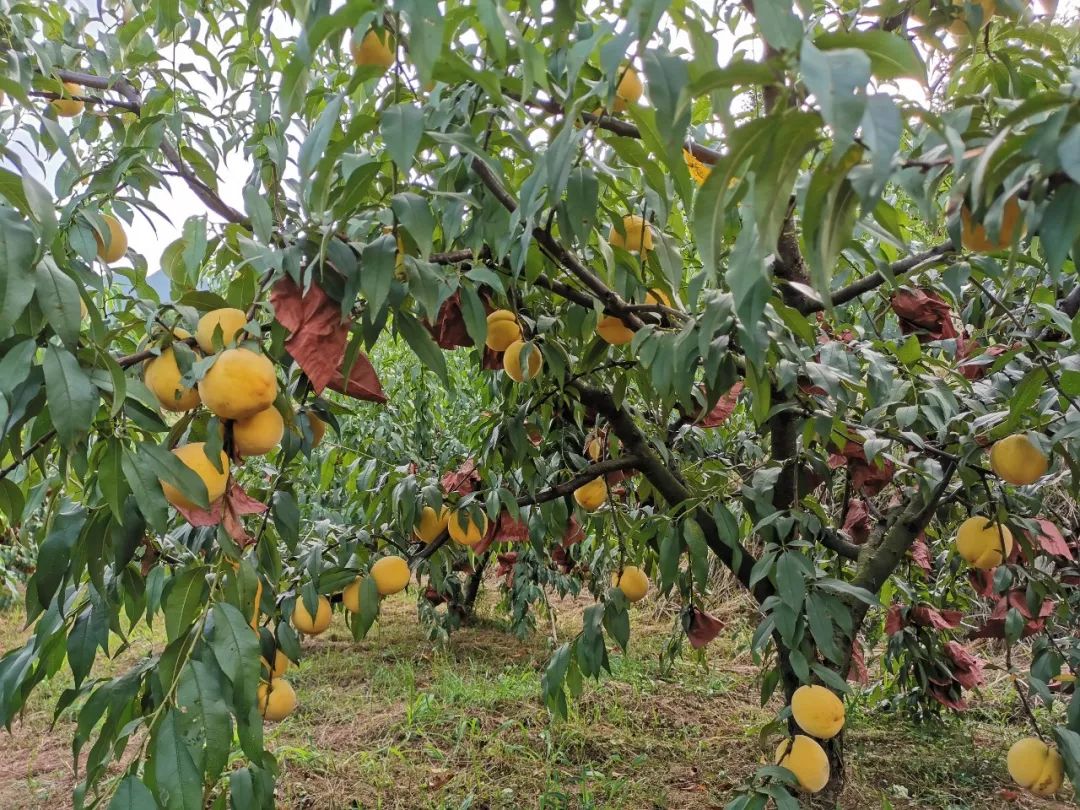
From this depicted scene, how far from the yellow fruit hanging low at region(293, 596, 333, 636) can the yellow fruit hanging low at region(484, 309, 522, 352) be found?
1.96 feet

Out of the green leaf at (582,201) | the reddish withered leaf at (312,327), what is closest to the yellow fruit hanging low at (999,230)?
the green leaf at (582,201)

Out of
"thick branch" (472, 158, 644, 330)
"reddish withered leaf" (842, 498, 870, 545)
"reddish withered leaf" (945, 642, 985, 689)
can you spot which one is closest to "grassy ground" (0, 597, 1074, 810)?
"reddish withered leaf" (945, 642, 985, 689)

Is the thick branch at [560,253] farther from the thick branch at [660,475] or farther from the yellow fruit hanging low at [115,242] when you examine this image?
the yellow fruit hanging low at [115,242]

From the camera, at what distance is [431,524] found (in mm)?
1760

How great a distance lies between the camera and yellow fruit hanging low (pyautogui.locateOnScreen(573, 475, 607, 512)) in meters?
1.85

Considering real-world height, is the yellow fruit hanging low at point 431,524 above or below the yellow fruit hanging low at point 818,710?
above

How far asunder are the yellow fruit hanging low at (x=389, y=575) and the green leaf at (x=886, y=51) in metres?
1.31

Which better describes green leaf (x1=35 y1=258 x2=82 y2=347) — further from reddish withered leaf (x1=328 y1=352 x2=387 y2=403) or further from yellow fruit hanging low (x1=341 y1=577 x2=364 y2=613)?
yellow fruit hanging low (x1=341 y1=577 x2=364 y2=613)

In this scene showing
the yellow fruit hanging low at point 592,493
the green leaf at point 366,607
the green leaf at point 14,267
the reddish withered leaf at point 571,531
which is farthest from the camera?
the reddish withered leaf at point 571,531

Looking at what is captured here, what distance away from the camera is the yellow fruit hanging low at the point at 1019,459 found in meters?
1.12

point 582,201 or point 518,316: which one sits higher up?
point 582,201

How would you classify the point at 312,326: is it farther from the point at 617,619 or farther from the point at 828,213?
the point at 617,619

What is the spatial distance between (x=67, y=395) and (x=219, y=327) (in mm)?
176

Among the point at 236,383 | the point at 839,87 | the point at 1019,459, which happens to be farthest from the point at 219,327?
the point at 1019,459
